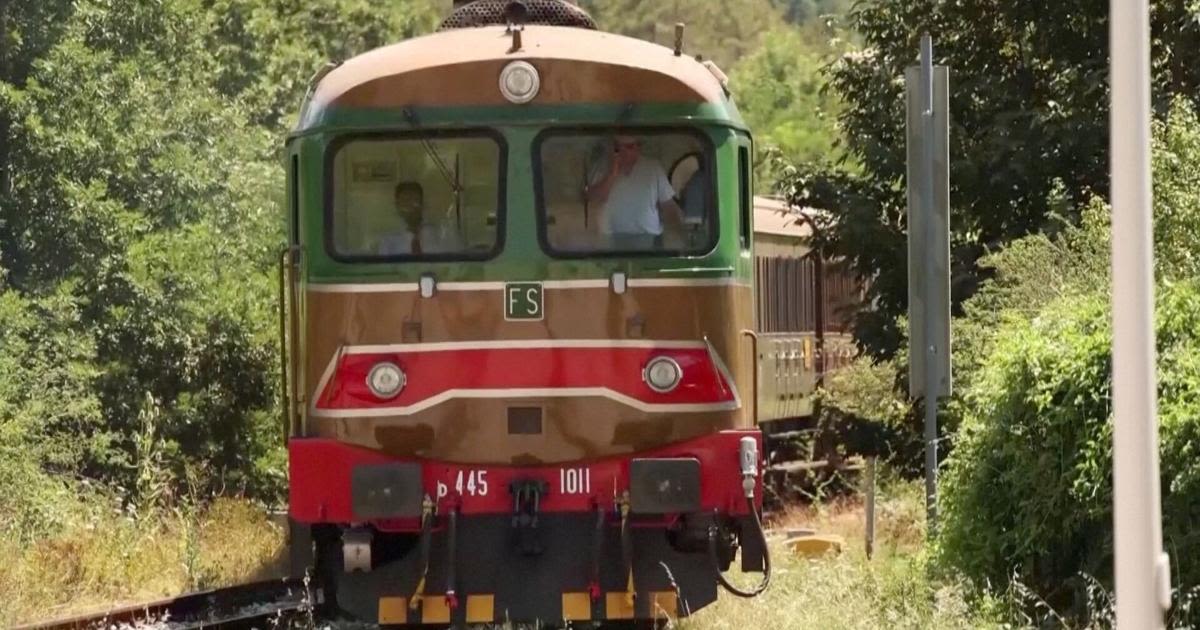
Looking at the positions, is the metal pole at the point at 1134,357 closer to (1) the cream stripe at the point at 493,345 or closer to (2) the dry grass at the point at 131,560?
(1) the cream stripe at the point at 493,345

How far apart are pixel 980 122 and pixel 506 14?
6.97 m

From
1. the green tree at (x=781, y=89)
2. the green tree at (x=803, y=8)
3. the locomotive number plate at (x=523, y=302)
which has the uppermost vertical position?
the green tree at (x=803, y=8)

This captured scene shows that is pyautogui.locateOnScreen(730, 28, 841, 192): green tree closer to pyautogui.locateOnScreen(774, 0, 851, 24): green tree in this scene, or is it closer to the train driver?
pyautogui.locateOnScreen(774, 0, 851, 24): green tree

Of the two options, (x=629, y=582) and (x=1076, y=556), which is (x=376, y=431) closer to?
(x=629, y=582)

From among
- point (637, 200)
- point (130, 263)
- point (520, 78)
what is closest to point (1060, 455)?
point (637, 200)

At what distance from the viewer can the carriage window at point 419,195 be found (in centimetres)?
991

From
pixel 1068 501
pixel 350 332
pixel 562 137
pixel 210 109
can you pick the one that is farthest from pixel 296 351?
pixel 210 109

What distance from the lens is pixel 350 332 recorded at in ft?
32.3

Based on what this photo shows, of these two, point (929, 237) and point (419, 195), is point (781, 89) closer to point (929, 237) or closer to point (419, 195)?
point (929, 237)

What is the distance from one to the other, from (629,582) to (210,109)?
13102 mm

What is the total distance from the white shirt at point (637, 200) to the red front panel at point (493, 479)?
111cm

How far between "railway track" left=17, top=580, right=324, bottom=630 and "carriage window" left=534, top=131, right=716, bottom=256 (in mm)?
2487

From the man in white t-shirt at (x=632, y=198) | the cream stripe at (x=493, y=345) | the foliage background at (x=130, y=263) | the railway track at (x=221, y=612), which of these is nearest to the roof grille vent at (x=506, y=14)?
the man in white t-shirt at (x=632, y=198)

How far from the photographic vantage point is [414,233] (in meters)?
9.94
